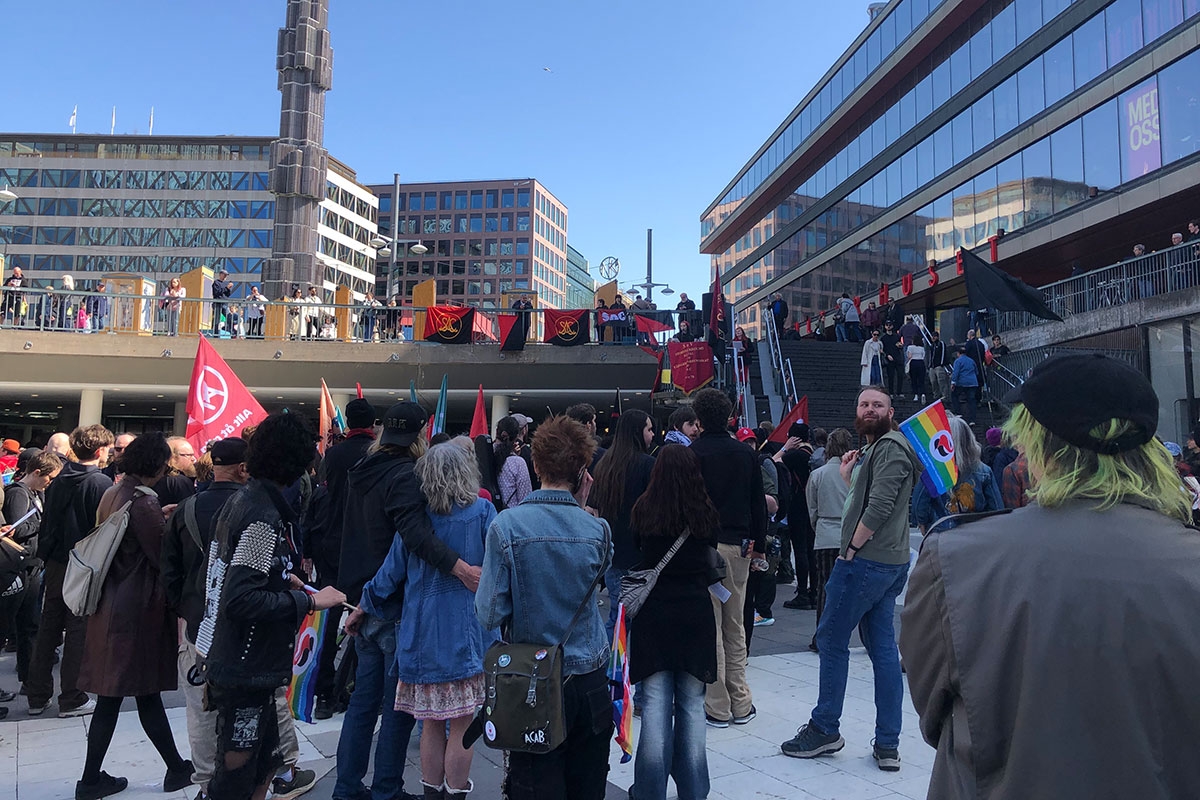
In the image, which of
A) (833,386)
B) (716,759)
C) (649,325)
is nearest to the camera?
(716,759)

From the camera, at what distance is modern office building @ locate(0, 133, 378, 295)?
81.8 meters

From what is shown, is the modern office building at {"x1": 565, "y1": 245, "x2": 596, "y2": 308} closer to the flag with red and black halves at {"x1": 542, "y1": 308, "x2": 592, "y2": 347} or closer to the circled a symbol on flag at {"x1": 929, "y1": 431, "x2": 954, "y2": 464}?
the flag with red and black halves at {"x1": 542, "y1": 308, "x2": 592, "y2": 347}

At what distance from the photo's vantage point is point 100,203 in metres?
81.8

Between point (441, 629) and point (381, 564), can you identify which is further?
point (381, 564)

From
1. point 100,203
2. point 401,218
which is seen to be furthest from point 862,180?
point 401,218

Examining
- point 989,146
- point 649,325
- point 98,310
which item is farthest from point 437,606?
point 989,146

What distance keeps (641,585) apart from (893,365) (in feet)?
56.4

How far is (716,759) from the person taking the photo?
16.3ft

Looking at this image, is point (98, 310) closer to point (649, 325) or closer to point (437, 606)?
point (649, 325)

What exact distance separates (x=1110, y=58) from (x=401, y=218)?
105309 mm

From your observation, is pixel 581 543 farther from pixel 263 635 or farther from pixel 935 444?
pixel 935 444

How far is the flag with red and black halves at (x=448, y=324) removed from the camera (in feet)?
79.6

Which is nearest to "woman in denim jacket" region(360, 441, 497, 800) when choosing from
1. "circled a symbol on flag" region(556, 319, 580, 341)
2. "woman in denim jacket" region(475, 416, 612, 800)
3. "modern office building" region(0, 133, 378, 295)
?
"woman in denim jacket" region(475, 416, 612, 800)

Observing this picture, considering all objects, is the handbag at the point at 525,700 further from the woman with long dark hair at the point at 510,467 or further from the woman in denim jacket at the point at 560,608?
the woman with long dark hair at the point at 510,467
